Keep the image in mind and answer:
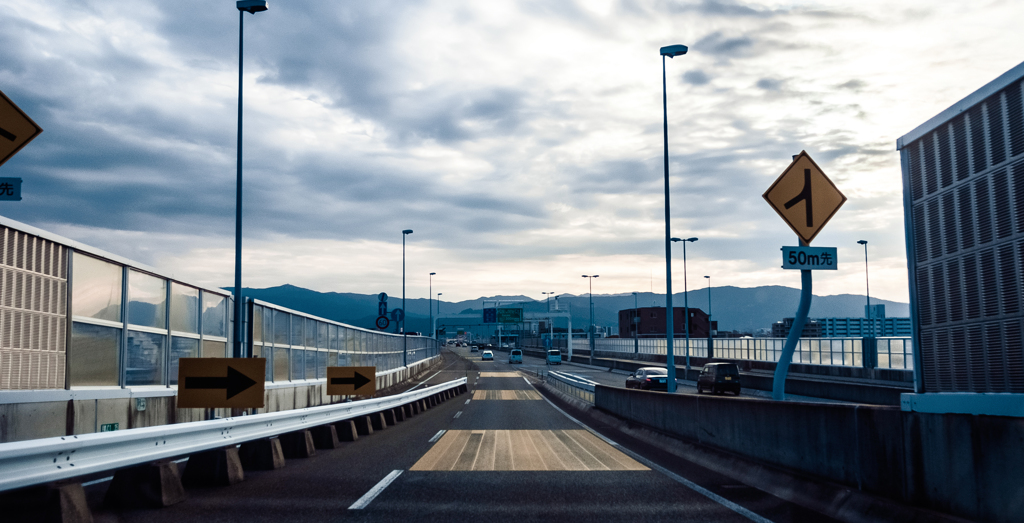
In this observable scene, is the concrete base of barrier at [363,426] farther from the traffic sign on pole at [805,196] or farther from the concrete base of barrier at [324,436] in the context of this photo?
the traffic sign on pole at [805,196]

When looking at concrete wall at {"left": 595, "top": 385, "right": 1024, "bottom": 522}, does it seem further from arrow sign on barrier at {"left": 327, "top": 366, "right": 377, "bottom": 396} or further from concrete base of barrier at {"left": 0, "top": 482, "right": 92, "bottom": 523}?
arrow sign on barrier at {"left": 327, "top": 366, "right": 377, "bottom": 396}

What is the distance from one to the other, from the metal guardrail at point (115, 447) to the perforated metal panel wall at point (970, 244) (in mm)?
7537

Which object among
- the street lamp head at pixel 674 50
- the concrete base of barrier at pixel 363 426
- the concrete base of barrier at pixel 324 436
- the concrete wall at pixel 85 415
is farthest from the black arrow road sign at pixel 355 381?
the street lamp head at pixel 674 50

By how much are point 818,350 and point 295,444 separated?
39265 mm

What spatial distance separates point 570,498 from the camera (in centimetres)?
895

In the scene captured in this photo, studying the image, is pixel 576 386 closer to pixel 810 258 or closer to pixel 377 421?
pixel 377 421

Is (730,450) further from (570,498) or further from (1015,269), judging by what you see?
(1015,269)

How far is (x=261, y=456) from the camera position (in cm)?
1136

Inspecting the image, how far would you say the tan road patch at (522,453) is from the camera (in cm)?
1184

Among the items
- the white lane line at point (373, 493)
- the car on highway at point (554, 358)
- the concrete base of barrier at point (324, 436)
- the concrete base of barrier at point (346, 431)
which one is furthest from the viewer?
the car on highway at point (554, 358)

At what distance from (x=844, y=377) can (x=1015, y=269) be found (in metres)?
37.7

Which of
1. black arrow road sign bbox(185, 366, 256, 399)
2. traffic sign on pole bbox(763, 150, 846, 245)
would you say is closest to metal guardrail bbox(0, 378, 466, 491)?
black arrow road sign bbox(185, 366, 256, 399)

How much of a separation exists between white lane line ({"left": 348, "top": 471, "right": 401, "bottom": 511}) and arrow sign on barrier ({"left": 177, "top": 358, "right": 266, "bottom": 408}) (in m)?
2.72

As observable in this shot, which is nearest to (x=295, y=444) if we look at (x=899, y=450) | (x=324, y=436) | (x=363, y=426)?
(x=324, y=436)
